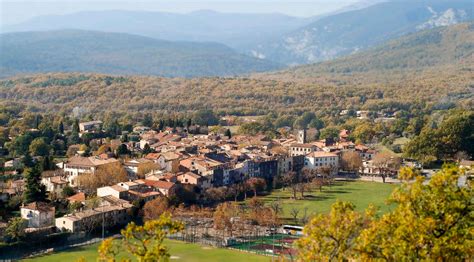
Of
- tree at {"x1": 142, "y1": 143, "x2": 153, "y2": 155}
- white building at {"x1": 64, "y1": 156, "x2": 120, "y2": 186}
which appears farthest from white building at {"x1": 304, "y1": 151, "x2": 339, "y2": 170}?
white building at {"x1": 64, "y1": 156, "x2": 120, "y2": 186}

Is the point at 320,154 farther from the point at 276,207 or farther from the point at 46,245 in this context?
the point at 46,245

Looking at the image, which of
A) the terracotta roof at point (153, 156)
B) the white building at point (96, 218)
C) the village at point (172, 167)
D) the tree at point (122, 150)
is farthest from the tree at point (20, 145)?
the white building at point (96, 218)

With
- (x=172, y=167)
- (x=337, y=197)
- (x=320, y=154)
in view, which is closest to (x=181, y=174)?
(x=172, y=167)

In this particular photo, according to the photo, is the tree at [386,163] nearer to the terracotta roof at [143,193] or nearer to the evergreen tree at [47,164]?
the terracotta roof at [143,193]

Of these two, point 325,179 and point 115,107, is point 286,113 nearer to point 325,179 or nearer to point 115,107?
point 115,107

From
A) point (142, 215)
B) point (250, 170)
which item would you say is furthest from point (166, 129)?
point (142, 215)
